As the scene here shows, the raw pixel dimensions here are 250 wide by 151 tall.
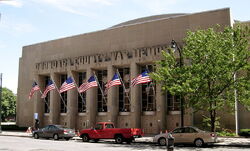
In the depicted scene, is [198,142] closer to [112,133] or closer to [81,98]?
[112,133]

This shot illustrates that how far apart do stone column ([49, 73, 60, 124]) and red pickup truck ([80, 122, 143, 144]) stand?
17.4m

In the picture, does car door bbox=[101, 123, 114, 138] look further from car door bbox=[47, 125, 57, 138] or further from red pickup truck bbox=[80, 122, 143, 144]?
car door bbox=[47, 125, 57, 138]

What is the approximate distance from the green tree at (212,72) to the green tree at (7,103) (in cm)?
8395

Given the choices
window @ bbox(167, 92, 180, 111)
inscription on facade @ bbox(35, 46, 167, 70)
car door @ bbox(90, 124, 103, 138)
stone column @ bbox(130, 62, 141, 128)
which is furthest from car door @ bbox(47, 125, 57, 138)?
window @ bbox(167, 92, 180, 111)

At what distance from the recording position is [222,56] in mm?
22969

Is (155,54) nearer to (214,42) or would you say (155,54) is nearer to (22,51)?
(214,42)

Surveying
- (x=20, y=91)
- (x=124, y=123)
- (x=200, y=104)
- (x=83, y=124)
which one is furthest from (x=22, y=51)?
(x=200, y=104)

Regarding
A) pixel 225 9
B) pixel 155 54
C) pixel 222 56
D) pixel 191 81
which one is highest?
pixel 225 9

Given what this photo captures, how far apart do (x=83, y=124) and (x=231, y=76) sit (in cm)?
2246

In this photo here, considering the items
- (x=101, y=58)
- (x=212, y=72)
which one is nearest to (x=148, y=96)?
(x=101, y=58)

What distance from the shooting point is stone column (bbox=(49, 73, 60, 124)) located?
4266cm

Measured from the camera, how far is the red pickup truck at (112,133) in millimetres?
24078

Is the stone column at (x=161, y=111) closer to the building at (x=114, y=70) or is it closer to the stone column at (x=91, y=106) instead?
the building at (x=114, y=70)

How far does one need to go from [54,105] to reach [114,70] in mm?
10684
